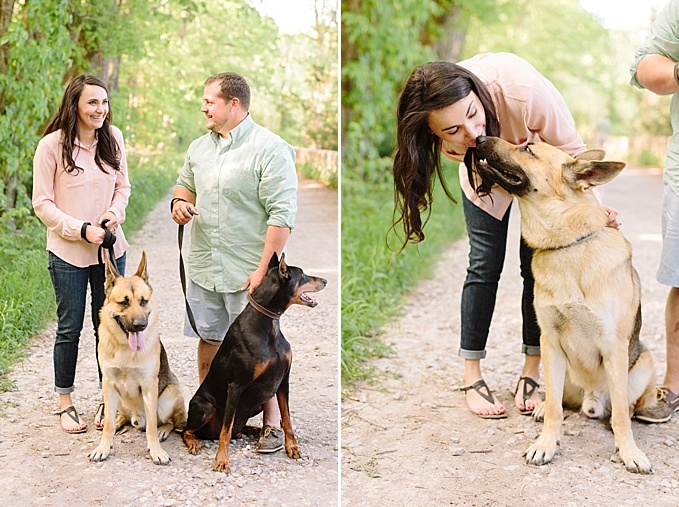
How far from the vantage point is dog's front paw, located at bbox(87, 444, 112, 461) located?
9.37 ft

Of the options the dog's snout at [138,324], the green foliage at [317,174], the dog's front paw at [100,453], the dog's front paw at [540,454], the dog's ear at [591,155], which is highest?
the dog's ear at [591,155]

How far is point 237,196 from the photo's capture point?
3.03 m

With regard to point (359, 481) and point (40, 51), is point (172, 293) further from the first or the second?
point (40, 51)

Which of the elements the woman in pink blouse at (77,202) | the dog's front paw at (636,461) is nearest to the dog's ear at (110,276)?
the woman in pink blouse at (77,202)

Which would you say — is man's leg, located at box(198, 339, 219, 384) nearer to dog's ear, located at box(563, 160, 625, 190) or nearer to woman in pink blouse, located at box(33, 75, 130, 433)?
woman in pink blouse, located at box(33, 75, 130, 433)

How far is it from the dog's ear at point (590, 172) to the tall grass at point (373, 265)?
84cm

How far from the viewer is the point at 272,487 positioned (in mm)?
2861

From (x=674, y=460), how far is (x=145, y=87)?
2982mm

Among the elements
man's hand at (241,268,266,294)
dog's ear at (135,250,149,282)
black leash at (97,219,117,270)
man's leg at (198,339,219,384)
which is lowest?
man's leg at (198,339,219,384)

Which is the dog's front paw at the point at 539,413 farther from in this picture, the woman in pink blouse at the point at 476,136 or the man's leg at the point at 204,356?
the man's leg at the point at 204,356

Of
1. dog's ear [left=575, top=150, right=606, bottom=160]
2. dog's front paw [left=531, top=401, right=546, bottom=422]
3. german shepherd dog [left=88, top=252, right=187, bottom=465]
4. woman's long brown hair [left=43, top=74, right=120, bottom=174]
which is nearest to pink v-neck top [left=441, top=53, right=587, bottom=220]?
dog's ear [left=575, top=150, right=606, bottom=160]

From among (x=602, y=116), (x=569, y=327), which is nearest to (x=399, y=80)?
(x=569, y=327)

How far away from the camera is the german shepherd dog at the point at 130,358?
288 centimetres

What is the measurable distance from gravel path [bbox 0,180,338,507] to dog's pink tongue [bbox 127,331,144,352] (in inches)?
6.8
